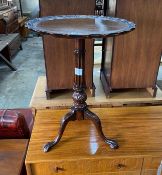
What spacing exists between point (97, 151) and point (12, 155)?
1.47 feet

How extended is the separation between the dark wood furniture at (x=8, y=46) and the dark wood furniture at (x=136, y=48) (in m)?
2.09

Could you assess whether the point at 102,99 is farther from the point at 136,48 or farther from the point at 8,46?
the point at 8,46

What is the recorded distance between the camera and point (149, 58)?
1.48m

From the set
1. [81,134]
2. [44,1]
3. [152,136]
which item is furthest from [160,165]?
[44,1]

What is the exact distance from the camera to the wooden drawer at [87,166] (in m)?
1.10

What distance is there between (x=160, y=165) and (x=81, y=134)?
444 millimetres

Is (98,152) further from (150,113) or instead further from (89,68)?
(89,68)

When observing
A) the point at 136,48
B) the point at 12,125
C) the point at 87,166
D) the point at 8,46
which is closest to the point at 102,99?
the point at 136,48

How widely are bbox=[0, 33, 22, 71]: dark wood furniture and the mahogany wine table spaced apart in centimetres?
225

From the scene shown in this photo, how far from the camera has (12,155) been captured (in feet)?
3.75

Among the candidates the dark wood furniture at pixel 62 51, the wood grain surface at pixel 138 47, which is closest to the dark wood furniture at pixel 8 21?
the dark wood furniture at pixel 62 51

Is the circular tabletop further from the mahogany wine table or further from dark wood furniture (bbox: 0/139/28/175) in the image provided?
dark wood furniture (bbox: 0/139/28/175)

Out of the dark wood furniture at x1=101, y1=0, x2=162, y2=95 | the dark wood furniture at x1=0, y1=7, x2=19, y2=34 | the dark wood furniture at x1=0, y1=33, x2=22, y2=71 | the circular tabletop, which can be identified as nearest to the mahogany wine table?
the circular tabletop

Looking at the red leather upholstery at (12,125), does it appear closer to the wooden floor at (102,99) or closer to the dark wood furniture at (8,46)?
the wooden floor at (102,99)
